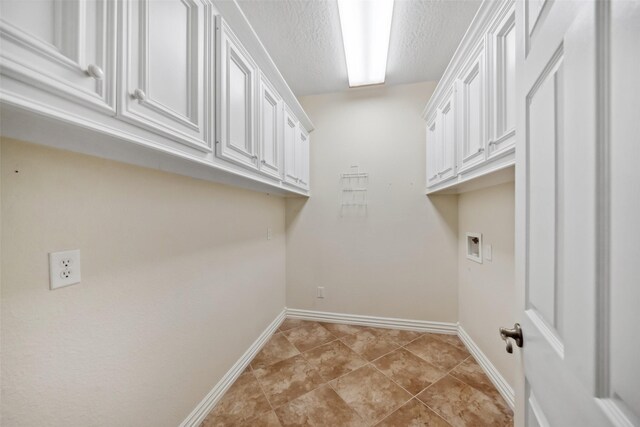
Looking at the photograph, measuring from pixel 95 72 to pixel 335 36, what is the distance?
178 cm

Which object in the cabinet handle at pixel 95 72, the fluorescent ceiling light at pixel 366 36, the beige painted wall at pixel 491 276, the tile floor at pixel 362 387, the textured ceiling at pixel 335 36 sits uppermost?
the textured ceiling at pixel 335 36

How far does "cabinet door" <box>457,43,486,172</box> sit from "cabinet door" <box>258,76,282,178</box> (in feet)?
4.36

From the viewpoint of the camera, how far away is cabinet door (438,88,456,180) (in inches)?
67.5

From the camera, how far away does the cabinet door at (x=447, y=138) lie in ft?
5.63

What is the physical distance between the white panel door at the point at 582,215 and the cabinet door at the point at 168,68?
1.04 metres

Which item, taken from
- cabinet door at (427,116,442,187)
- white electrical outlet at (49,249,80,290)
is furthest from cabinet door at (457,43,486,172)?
white electrical outlet at (49,249,80,290)

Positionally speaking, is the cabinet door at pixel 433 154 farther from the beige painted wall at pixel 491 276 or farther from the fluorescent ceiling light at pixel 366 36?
the fluorescent ceiling light at pixel 366 36

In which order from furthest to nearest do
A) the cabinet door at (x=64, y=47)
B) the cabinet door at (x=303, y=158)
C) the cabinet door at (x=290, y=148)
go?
the cabinet door at (x=303, y=158)
the cabinet door at (x=290, y=148)
the cabinet door at (x=64, y=47)

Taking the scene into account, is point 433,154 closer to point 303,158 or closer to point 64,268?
point 303,158

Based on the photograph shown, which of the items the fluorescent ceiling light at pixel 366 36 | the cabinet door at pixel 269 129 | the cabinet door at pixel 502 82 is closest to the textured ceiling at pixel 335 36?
the fluorescent ceiling light at pixel 366 36

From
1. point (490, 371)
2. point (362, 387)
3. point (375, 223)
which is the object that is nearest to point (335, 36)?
point (375, 223)

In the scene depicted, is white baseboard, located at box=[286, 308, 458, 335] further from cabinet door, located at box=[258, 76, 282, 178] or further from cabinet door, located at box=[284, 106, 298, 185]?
cabinet door, located at box=[258, 76, 282, 178]

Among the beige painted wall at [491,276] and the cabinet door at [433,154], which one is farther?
the cabinet door at [433,154]

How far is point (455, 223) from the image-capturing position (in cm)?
237
